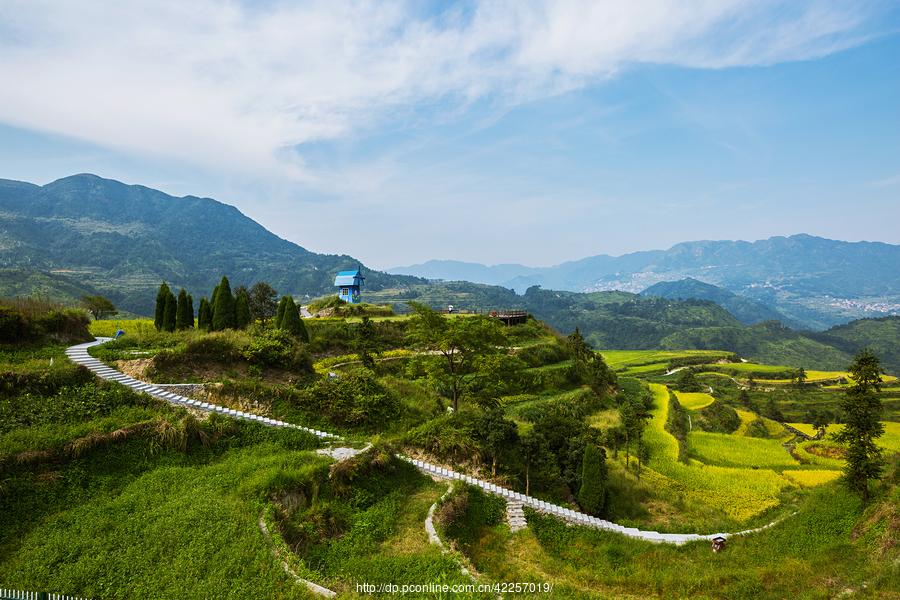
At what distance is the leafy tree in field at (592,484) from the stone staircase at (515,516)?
314 cm

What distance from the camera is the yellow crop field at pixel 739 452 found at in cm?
2556

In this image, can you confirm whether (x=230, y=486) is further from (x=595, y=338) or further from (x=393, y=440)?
(x=595, y=338)

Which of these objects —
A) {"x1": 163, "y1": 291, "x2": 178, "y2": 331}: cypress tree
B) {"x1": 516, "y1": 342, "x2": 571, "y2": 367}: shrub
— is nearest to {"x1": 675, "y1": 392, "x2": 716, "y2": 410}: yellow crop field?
{"x1": 516, "y1": 342, "x2": 571, "y2": 367}: shrub

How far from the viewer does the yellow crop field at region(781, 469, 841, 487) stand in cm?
2203

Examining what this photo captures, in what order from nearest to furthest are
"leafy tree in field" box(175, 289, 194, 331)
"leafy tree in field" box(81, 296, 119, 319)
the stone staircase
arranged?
the stone staircase → "leafy tree in field" box(175, 289, 194, 331) → "leafy tree in field" box(81, 296, 119, 319)

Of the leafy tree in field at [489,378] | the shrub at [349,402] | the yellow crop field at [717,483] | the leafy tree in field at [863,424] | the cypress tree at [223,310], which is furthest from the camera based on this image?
the cypress tree at [223,310]

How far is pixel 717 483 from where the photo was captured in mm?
21297

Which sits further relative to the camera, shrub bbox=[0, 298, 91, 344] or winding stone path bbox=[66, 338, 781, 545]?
shrub bbox=[0, 298, 91, 344]

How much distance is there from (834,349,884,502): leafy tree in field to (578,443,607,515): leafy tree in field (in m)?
7.89

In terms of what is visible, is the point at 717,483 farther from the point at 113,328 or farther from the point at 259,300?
the point at 259,300

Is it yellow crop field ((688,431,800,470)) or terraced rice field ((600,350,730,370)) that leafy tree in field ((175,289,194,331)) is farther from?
terraced rice field ((600,350,730,370))

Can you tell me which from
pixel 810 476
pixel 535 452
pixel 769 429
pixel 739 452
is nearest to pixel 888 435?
pixel 769 429

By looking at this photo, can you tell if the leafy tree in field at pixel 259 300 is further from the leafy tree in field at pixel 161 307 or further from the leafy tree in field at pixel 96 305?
the leafy tree in field at pixel 96 305

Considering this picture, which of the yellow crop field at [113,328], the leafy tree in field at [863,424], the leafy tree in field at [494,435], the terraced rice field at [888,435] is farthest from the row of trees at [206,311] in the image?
the terraced rice field at [888,435]
